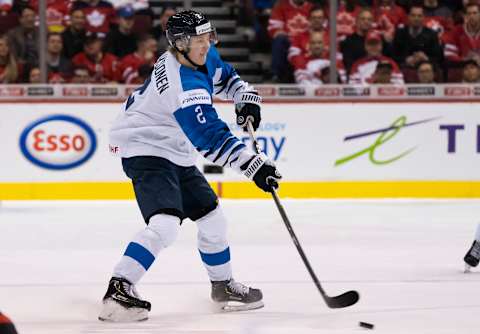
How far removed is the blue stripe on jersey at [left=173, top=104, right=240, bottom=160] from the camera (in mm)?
3744

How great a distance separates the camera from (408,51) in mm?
8016

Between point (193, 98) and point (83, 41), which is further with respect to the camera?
point (83, 41)

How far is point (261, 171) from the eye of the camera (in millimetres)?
3766

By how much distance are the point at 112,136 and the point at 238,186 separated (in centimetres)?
368

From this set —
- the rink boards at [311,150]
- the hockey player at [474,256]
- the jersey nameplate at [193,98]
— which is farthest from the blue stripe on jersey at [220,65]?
the rink boards at [311,150]

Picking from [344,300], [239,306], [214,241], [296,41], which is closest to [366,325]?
[344,300]

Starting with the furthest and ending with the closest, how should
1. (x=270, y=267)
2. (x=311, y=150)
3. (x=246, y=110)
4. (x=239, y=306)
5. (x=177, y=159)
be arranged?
1. (x=311, y=150)
2. (x=270, y=267)
3. (x=246, y=110)
4. (x=239, y=306)
5. (x=177, y=159)

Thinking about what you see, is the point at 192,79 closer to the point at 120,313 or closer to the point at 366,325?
the point at 120,313

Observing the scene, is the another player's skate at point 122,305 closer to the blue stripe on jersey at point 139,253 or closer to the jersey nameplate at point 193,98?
the blue stripe on jersey at point 139,253

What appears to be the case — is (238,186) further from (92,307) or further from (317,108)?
(92,307)

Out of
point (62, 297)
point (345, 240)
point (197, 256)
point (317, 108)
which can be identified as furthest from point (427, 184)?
point (62, 297)

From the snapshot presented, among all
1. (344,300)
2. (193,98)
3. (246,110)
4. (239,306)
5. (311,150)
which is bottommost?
(311,150)

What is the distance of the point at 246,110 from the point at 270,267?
1.11 metres

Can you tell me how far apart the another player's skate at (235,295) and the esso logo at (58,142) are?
365cm
